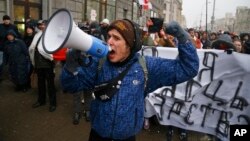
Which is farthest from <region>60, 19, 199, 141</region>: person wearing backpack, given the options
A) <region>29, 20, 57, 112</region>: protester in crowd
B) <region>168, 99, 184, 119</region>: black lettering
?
<region>29, 20, 57, 112</region>: protester in crowd

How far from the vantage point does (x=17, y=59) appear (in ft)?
23.5

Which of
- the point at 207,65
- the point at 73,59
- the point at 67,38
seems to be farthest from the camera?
the point at 207,65

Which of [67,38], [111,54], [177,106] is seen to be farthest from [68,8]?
[67,38]

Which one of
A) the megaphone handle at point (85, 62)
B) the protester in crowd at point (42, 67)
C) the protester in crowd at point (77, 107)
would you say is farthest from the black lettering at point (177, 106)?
the megaphone handle at point (85, 62)

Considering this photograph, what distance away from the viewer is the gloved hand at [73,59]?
212 cm

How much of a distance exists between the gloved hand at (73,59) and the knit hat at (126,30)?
0.36m

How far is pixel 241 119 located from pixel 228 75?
0.67 m

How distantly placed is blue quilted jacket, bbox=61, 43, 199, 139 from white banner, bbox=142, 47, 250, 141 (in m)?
2.51

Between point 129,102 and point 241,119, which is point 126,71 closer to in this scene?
point 129,102

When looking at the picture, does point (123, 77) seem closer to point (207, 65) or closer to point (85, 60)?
point (85, 60)

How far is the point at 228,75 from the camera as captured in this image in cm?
469

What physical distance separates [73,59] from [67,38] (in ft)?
0.95

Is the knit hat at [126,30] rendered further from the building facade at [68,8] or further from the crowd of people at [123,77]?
the building facade at [68,8]

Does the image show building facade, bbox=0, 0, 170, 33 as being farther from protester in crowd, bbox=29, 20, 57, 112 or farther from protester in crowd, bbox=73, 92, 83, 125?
protester in crowd, bbox=73, 92, 83, 125
